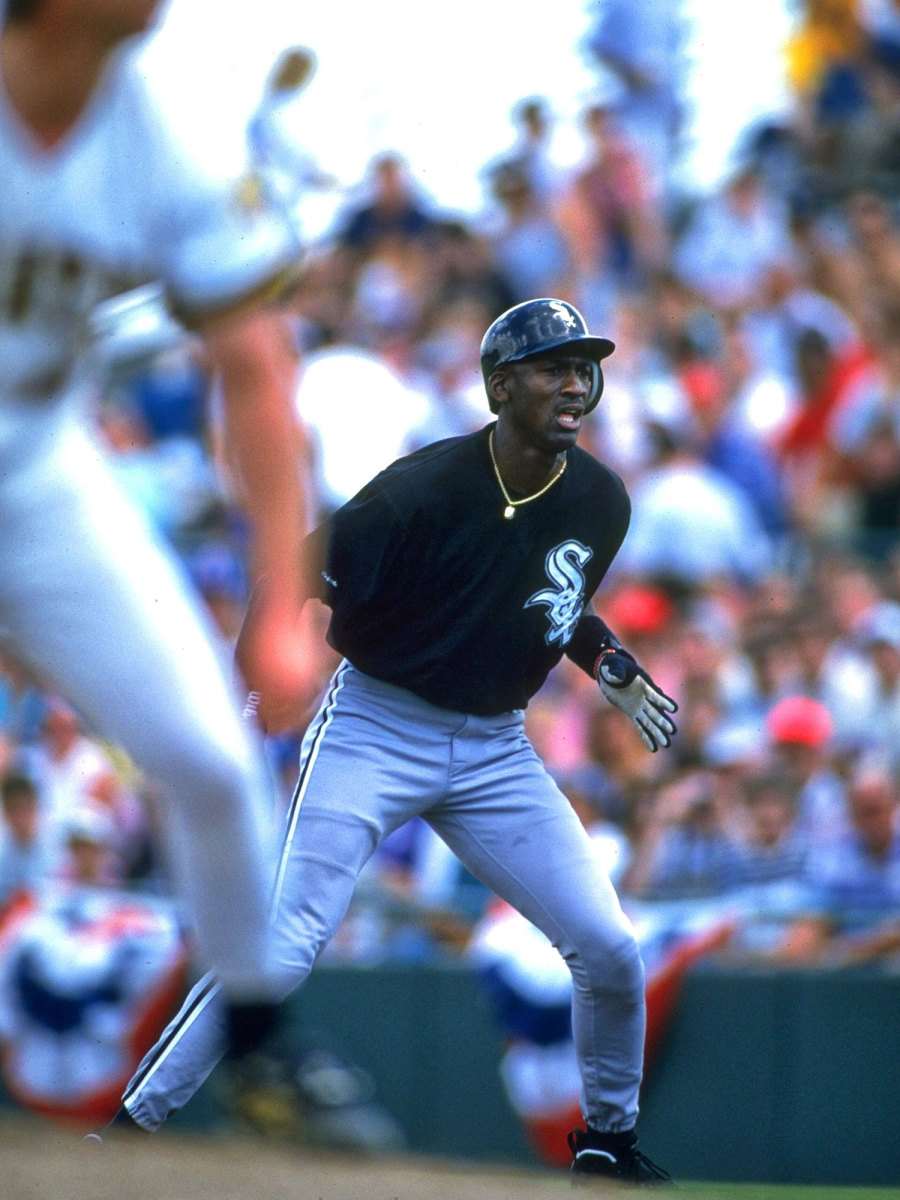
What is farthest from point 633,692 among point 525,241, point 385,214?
point 385,214

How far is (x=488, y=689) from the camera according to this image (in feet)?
16.6

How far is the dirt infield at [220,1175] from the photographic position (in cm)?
356

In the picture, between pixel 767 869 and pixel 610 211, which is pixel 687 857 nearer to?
pixel 767 869

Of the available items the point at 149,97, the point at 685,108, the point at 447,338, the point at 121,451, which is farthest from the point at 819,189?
the point at 149,97

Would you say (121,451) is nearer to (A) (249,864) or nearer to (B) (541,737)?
(B) (541,737)

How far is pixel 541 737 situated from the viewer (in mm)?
9242

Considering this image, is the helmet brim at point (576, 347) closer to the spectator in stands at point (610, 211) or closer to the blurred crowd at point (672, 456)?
the blurred crowd at point (672, 456)

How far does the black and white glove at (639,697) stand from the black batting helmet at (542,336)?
68cm

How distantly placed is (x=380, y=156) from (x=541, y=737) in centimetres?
548

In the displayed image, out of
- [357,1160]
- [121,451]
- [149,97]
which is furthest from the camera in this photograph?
[121,451]

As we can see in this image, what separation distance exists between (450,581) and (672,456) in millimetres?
5653

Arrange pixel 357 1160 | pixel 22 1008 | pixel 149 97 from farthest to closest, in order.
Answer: pixel 22 1008
pixel 357 1160
pixel 149 97

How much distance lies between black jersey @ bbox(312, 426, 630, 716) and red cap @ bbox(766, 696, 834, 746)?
3.52m

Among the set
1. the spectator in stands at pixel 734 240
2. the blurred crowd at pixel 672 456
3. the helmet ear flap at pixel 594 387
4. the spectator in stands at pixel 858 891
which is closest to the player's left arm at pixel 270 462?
the helmet ear flap at pixel 594 387
